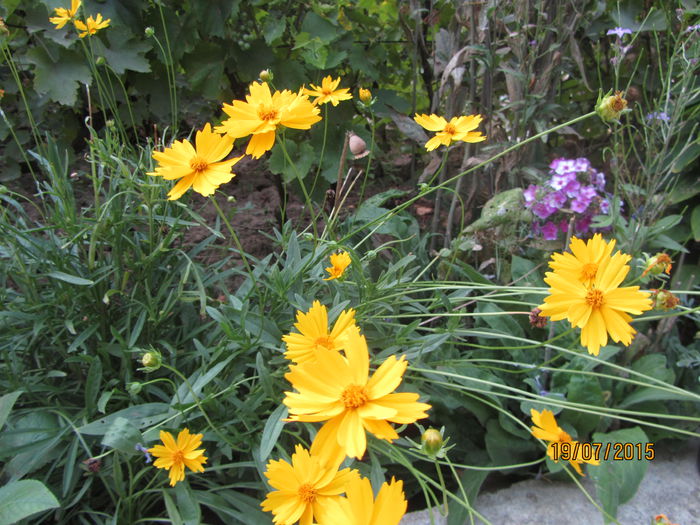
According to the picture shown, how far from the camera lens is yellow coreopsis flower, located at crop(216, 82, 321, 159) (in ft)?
2.60

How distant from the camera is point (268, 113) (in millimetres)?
813

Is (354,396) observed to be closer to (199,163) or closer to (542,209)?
(199,163)

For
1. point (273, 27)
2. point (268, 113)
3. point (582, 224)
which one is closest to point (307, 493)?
point (268, 113)

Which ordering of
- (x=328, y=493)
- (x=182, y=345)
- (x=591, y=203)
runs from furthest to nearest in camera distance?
(x=591, y=203) < (x=182, y=345) < (x=328, y=493)

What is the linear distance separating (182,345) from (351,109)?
1.04 m

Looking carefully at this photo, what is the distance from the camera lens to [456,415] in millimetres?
1212

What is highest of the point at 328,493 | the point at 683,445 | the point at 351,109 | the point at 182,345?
the point at 351,109

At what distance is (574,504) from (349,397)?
764mm

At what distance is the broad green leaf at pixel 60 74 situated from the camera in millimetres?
1493

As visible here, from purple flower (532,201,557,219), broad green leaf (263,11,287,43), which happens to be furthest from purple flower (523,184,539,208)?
broad green leaf (263,11,287,43)

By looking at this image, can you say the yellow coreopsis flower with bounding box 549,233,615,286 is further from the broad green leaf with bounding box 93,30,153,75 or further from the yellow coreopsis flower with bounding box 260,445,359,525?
the broad green leaf with bounding box 93,30,153,75

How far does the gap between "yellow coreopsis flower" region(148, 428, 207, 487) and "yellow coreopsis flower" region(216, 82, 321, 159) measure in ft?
1.41

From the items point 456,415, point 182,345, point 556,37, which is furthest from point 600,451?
point 556,37

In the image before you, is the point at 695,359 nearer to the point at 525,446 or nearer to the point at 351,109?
the point at 525,446
